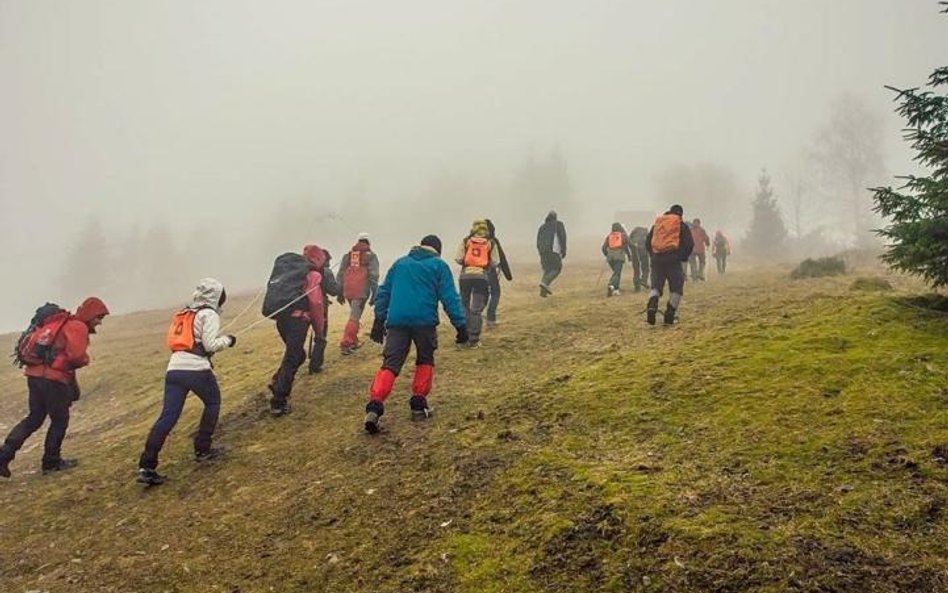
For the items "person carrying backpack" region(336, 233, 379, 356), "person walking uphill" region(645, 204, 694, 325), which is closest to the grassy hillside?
"person walking uphill" region(645, 204, 694, 325)

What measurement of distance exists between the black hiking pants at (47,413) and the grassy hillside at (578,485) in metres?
0.50

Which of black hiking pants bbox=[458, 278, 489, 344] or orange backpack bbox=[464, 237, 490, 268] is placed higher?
orange backpack bbox=[464, 237, 490, 268]

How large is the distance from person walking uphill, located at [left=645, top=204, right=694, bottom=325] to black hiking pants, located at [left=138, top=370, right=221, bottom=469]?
331 inches

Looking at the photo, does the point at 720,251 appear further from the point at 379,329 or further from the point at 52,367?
the point at 52,367

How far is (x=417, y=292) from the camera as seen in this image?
311 inches

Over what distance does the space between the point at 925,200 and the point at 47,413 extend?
12.7 meters

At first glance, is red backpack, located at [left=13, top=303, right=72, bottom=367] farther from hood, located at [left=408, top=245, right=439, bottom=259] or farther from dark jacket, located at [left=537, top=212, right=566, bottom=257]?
dark jacket, located at [left=537, top=212, right=566, bottom=257]

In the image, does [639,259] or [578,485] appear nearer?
[578,485]

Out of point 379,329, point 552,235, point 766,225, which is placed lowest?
point 379,329

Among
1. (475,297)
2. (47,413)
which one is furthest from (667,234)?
(47,413)

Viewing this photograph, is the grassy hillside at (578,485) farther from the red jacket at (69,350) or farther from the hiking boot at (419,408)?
the red jacket at (69,350)

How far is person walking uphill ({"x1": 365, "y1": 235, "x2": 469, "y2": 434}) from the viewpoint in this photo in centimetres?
767

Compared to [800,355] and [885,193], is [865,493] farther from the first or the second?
[885,193]

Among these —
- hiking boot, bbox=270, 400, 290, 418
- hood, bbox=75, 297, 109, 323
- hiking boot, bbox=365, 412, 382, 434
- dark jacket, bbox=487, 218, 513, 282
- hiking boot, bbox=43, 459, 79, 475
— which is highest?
dark jacket, bbox=487, 218, 513, 282
